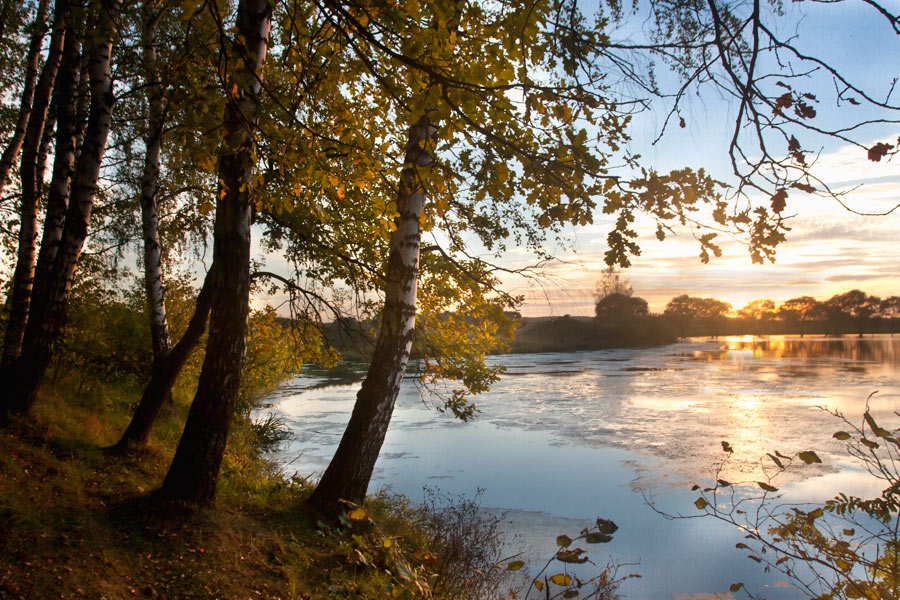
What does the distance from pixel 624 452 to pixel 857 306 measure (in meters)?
82.4

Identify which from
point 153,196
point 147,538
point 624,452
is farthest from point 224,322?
point 624,452

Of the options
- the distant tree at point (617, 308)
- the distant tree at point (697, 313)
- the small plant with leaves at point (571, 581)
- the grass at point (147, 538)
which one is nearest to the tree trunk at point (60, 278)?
the grass at point (147, 538)

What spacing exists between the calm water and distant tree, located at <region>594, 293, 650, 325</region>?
41.7 m

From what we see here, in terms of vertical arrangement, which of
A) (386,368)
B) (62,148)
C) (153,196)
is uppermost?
(62,148)

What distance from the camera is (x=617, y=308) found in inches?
2562

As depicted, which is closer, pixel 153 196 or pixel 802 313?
pixel 153 196

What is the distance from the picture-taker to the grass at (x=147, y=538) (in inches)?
141

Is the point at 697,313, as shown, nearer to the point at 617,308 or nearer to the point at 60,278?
the point at 617,308

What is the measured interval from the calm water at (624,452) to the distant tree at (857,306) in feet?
211

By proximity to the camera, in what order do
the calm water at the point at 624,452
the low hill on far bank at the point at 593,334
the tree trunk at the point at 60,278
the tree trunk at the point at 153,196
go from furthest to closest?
the low hill on far bank at the point at 593,334 < the calm water at the point at 624,452 < the tree trunk at the point at 153,196 < the tree trunk at the point at 60,278

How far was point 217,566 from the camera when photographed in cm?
413

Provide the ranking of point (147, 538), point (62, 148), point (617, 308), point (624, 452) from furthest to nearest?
point (617, 308) → point (624, 452) → point (62, 148) → point (147, 538)

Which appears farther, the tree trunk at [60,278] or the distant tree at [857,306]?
the distant tree at [857,306]

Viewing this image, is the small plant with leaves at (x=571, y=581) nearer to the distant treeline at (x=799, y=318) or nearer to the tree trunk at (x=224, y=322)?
the tree trunk at (x=224, y=322)
